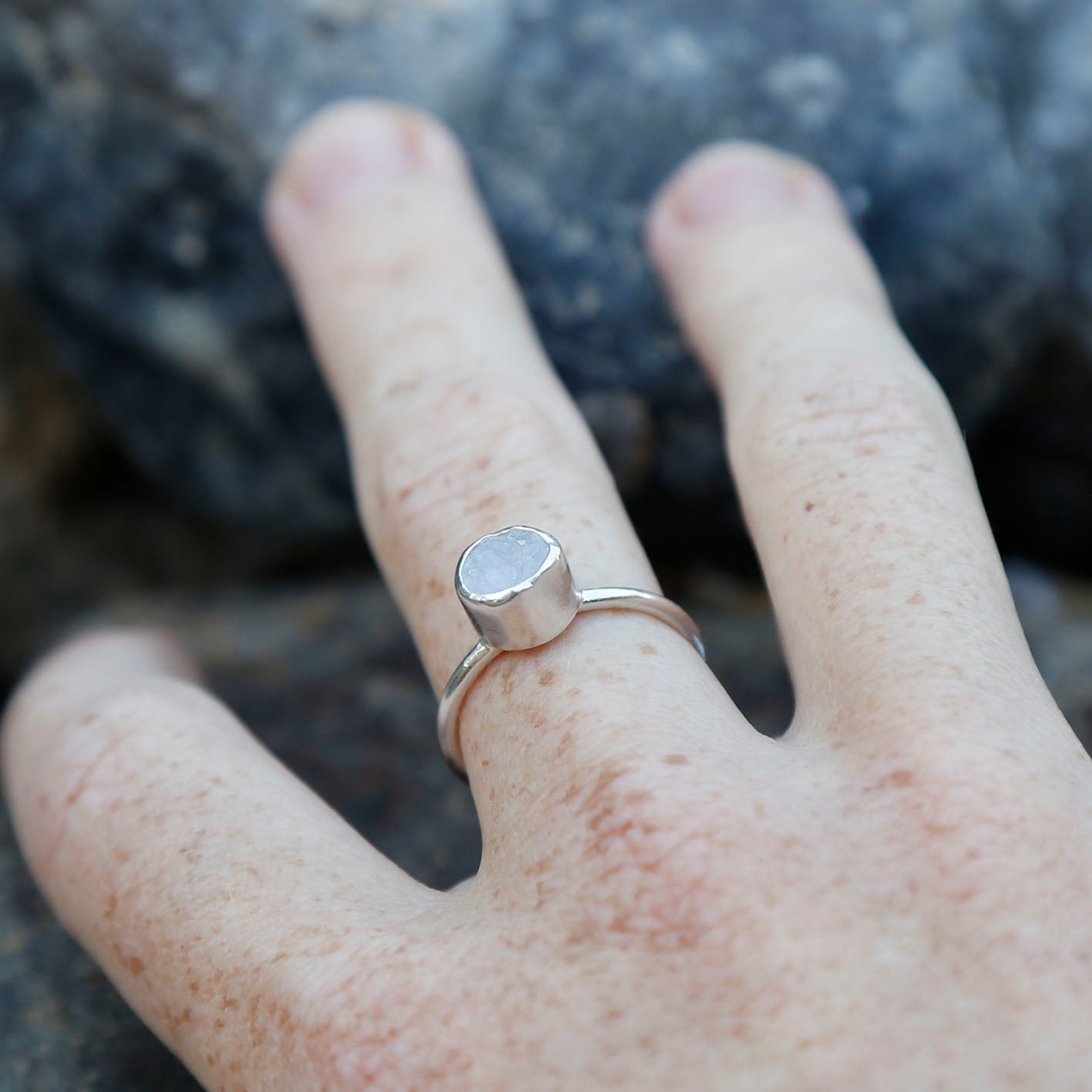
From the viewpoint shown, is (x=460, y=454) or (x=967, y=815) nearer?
(x=967, y=815)

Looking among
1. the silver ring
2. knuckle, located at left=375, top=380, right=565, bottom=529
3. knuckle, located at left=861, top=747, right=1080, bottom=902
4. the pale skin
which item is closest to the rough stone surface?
the pale skin

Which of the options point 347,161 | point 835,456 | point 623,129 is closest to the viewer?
point 835,456

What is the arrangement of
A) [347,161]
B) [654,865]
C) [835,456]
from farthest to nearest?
1. [347,161]
2. [835,456]
3. [654,865]

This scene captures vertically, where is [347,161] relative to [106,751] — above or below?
above

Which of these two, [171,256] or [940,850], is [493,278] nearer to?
→ [171,256]

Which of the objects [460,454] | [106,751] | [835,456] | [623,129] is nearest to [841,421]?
[835,456]

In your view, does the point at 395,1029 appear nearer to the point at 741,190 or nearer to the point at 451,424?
the point at 451,424

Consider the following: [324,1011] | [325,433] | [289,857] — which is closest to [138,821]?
[289,857]
